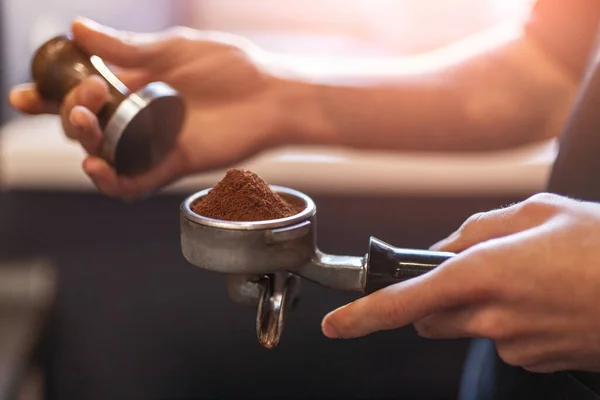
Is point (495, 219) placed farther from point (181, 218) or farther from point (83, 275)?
point (83, 275)

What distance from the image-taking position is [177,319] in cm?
94

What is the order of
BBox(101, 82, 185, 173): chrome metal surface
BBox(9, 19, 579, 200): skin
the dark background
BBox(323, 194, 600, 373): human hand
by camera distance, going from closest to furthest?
BBox(323, 194, 600, 373): human hand < BBox(101, 82, 185, 173): chrome metal surface < BBox(9, 19, 579, 200): skin < the dark background

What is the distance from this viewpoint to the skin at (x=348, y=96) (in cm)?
56

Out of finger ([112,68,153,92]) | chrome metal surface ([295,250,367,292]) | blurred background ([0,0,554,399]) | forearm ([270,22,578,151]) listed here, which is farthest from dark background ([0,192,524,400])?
chrome metal surface ([295,250,367,292])

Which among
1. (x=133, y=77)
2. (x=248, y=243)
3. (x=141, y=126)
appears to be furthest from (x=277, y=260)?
(x=133, y=77)

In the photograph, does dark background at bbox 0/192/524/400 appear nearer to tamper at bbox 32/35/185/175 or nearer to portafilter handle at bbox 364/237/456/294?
tamper at bbox 32/35/185/175

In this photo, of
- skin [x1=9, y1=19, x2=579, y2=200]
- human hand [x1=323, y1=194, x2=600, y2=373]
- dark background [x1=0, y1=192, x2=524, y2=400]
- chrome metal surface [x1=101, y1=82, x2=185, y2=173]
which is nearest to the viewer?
human hand [x1=323, y1=194, x2=600, y2=373]

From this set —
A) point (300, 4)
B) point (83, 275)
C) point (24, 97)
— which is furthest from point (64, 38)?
point (300, 4)

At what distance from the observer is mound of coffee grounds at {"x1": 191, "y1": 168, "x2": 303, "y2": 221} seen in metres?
0.31

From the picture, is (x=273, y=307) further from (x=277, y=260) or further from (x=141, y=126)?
(x=141, y=126)

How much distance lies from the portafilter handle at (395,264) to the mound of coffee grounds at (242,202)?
4 centimetres

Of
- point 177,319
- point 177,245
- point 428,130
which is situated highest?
point 428,130

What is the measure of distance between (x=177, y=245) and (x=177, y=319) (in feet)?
0.42

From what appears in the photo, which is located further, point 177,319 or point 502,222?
point 177,319
